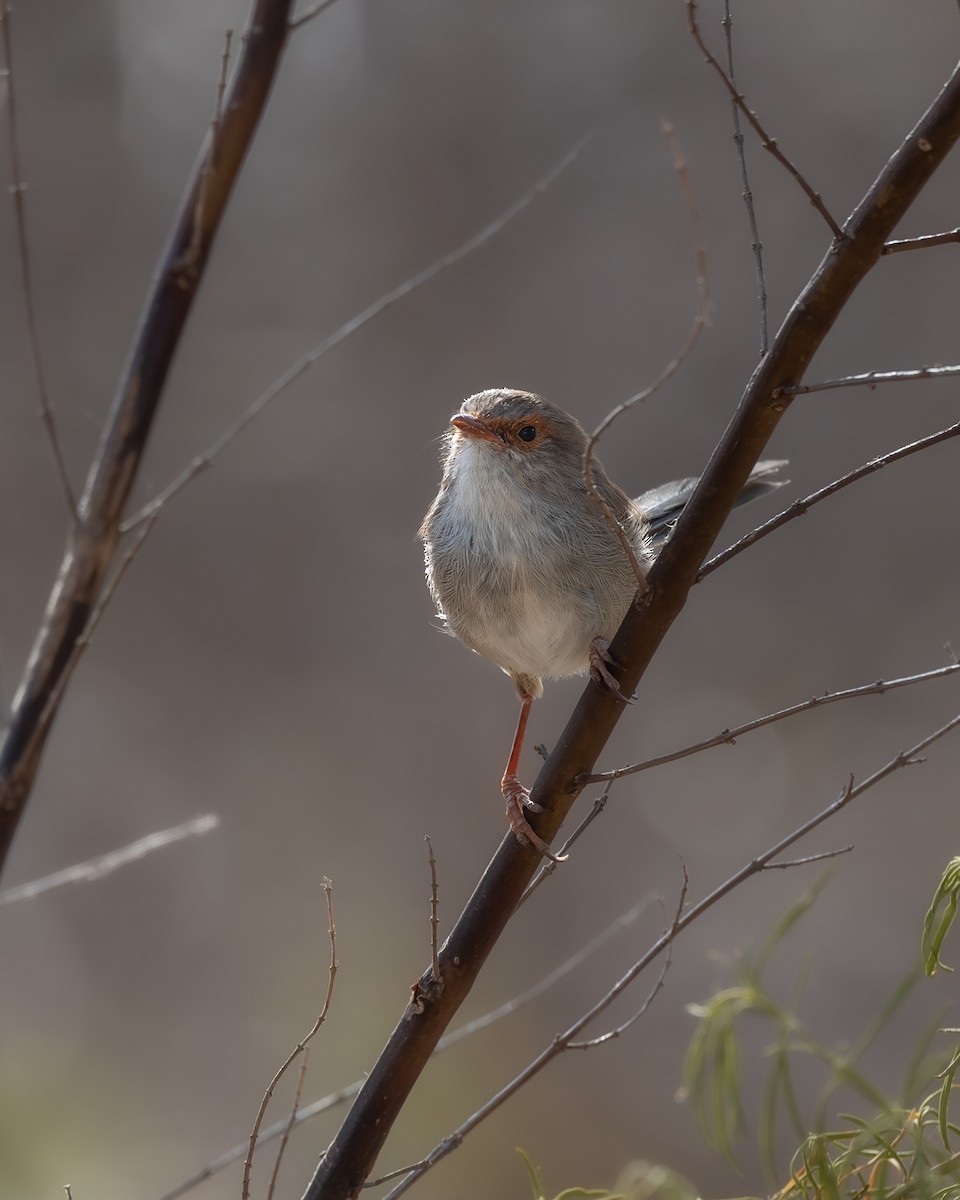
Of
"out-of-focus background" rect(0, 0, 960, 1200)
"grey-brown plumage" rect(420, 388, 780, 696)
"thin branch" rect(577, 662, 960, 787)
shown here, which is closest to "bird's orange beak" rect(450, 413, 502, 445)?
"grey-brown plumage" rect(420, 388, 780, 696)

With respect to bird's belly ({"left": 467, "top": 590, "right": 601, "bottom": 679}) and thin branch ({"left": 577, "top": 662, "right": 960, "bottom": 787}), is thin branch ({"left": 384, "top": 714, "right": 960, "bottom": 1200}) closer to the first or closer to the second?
thin branch ({"left": 577, "top": 662, "right": 960, "bottom": 787})

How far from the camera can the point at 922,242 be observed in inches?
67.6

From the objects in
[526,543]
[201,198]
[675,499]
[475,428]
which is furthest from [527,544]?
[201,198]

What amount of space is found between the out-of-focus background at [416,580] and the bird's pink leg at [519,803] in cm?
308

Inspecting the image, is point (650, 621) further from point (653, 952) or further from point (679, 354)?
point (653, 952)

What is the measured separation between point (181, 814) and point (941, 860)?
467 centimetres

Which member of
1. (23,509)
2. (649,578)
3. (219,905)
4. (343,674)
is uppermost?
(649,578)

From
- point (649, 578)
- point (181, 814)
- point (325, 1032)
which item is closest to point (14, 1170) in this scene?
point (325, 1032)

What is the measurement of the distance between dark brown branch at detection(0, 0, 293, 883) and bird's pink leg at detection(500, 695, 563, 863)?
0.98m

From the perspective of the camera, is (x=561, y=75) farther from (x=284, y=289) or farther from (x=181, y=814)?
(x=181, y=814)

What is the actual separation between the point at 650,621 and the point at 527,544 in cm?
96

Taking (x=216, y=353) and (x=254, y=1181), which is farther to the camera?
(x=216, y=353)

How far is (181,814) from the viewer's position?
7656 millimetres

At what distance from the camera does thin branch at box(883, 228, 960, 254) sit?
168 cm
